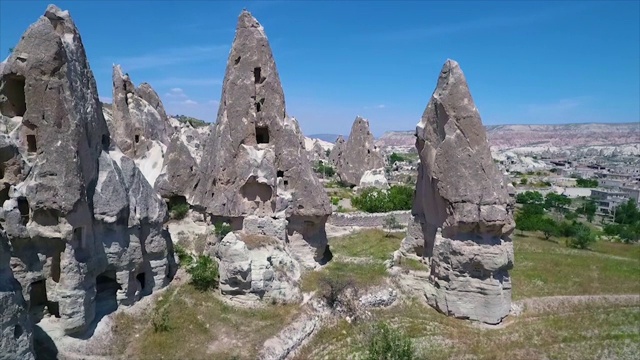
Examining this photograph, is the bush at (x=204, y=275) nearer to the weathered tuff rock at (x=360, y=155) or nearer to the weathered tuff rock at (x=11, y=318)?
the weathered tuff rock at (x=11, y=318)

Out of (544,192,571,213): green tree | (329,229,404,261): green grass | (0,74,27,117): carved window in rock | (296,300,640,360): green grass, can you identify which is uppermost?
(0,74,27,117): carved window in rock

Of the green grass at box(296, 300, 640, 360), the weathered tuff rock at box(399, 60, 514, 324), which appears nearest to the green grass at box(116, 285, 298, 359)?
the green grass at box(296, 300, 640, 360)

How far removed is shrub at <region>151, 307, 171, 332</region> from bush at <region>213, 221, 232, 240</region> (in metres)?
5.89

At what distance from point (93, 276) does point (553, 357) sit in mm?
18608

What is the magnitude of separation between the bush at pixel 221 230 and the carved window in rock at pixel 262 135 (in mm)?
4999

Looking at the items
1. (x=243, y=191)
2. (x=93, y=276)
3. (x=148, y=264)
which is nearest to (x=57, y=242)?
(x=93, y=276)

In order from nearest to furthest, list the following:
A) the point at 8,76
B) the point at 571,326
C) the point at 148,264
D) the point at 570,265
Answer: the point at 8,76
the point at 148,264
the point at 571,326
the point at 570,265

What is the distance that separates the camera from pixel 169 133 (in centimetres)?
4362

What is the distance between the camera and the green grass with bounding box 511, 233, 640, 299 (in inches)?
981

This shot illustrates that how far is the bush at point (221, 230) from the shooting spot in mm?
23688

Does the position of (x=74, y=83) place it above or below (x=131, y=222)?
above

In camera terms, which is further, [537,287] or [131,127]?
[131,127]

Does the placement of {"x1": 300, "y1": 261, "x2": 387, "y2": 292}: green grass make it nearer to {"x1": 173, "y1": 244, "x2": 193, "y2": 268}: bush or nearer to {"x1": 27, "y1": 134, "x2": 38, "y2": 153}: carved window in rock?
{"x1": 173, "y1": 244, "x2": 193, "y2": 268}: bush

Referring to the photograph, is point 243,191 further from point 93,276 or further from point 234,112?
point 93,276
